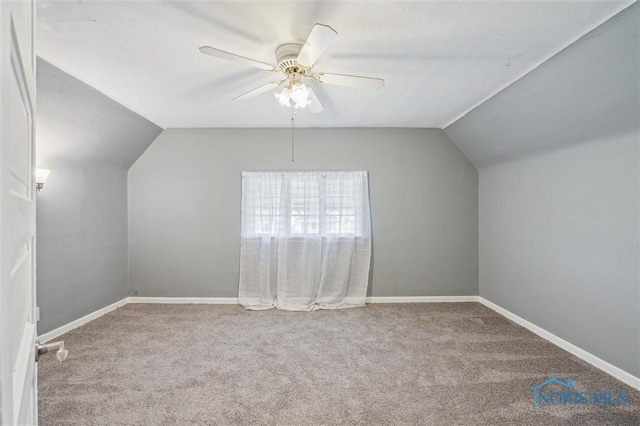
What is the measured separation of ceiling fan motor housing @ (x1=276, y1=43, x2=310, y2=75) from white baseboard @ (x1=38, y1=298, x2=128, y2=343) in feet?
10.5

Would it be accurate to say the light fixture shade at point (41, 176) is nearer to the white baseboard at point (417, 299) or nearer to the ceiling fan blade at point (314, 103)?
the ceiling fan blade at point (314, 103)

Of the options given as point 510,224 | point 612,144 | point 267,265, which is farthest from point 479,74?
point 267,265

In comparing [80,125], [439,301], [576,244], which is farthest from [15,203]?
[439,301]

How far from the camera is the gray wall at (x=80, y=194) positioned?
2670mm

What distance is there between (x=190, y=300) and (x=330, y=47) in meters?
3.49

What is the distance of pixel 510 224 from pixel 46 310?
486cm

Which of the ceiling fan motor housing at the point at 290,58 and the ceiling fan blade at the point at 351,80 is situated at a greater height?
the ceiling fan motor housing at the point at 290,58

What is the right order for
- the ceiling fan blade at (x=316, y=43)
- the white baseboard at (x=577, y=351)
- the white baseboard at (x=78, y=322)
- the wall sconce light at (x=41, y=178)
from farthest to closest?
the white baseboard at (x=78, y=322) → the wall sconce light at (x=41, y=178) → the white baseboard at (x=577, y=351) → the ceiling fan blade at (x=316, y=43)

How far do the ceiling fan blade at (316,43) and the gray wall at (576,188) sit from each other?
1576 millimetres

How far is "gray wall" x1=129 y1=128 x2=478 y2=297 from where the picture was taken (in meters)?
4.05

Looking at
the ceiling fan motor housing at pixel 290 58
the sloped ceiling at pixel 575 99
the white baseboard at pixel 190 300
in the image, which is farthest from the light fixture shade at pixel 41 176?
the sloped ceiling at pixel 575 99

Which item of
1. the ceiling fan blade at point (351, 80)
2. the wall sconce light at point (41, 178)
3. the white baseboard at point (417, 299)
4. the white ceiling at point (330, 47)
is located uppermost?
the white ceiling at point (330, 47)

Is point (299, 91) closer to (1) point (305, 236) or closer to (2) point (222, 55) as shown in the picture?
(2) point (222, 55)

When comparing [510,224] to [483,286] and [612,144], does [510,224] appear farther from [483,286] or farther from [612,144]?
[612,144]
